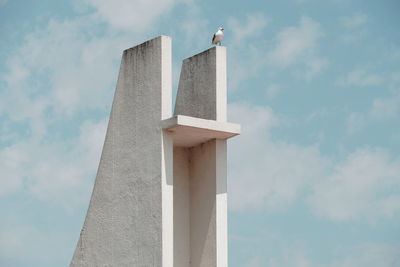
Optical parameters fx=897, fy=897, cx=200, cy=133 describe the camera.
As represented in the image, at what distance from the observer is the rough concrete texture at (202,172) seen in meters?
15.9

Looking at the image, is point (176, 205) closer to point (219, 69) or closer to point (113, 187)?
point (113, 187)

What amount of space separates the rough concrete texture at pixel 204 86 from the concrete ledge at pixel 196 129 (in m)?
0.34

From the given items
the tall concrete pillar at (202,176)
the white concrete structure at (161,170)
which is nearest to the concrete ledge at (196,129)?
the white concrete structure at (161,170)

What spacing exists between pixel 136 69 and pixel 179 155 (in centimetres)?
189

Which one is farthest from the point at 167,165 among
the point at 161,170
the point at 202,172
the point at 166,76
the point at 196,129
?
the point at 166,76

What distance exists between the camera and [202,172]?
16.5m

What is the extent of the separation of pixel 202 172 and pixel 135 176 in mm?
1335

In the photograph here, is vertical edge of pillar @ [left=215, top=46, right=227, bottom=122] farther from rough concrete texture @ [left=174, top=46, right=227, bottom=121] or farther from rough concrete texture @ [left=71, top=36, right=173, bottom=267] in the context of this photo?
rough concrete texture @ [left=71, top=36, right=173, bottom=267]

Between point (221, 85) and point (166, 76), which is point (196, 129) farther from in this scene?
point (221, 85)

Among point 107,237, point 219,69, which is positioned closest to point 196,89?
point 219,69

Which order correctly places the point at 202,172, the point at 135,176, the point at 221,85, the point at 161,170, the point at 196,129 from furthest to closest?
the point at 202,172
the point at 221,85
the point at 135,176
the point at 196,129
the point at 161,170

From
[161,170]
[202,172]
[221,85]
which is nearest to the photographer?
[161,170]

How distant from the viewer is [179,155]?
1695 centimetres

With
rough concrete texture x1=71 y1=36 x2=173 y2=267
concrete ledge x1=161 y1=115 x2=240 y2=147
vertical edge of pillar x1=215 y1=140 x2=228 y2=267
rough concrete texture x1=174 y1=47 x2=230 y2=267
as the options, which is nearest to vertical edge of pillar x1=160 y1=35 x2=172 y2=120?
rough concrete texture x1=71 y1=36 x2=173 y2=267
